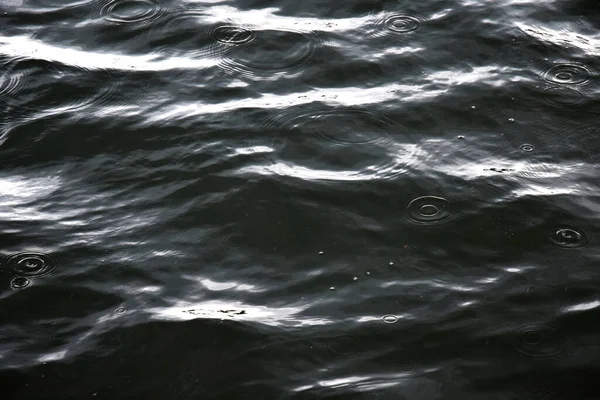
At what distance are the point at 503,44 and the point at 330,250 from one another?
1947mm

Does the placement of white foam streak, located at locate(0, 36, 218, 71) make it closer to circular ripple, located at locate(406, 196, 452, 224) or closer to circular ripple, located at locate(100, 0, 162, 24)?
circular ripple, located at locate(100, 0, 162, 24)

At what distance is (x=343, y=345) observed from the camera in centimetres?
296

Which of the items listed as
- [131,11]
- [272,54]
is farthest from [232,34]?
[131,11]

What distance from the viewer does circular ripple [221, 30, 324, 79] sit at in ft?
14.3

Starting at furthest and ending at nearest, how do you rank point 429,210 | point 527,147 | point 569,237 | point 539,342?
point 527,147
point 429,210
point 569,237
point 539,342

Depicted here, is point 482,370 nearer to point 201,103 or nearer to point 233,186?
point 233,186

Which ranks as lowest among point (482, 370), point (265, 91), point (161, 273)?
point (482, 370)

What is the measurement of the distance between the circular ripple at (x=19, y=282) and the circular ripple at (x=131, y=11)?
6.65ft

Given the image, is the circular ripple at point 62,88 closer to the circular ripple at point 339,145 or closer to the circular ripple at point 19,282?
the circular ripple at point 339,145

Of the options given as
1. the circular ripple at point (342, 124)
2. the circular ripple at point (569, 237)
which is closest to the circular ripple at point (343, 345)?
the circular ripple at point (569, 237)

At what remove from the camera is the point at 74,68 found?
173 inches

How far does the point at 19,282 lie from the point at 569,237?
8.07ft

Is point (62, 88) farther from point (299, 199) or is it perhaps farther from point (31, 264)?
point (299, 199)

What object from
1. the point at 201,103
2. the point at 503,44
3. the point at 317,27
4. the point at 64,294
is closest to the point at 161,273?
the point at 64,294
